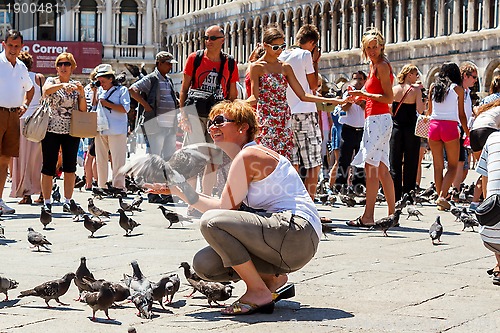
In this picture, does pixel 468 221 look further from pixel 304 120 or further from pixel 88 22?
pixel 88 22

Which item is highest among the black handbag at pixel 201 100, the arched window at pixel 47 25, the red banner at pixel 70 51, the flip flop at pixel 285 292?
the arched window at pixel 47 25

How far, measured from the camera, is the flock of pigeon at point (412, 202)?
8.16 metres

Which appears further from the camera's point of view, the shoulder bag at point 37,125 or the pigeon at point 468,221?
the shoulder bag at point 37,125

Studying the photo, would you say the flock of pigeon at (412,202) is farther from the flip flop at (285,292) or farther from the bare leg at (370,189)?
the flip flop at (285,292)

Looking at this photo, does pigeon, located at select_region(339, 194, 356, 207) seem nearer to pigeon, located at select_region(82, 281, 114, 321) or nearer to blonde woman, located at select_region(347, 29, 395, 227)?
blonde woman, located at select_region(347, 29, 395, 227)

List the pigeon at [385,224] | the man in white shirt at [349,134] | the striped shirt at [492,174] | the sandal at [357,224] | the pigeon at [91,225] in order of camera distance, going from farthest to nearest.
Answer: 1. the man in white shirt at [349,134]
2. the sandal at [357,224]
3. the pigeon at [385,224]
4. the pigeon at [91,225]
5. the striped shirt at [492,174]

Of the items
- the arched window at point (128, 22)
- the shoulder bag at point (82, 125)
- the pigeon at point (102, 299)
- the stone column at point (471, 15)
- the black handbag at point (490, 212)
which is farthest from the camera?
the arched window at point (128, 22)

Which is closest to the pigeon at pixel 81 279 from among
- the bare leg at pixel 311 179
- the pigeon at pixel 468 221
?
the bare leg at pixel 311 179

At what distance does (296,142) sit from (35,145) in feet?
13.0

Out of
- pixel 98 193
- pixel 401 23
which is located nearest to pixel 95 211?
pixel 98 193

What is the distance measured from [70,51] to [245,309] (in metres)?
51.2

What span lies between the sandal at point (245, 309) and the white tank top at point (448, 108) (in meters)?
6.31

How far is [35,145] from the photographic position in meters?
11.5

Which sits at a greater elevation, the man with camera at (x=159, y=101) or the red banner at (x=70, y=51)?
the red banner at (x=70, y=51)
